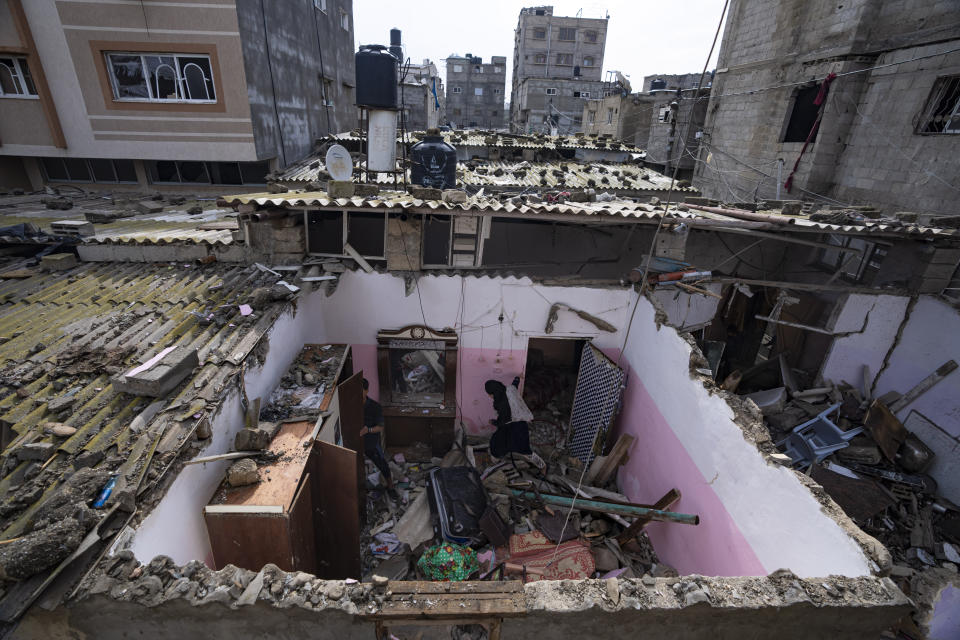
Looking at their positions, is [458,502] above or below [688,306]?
below

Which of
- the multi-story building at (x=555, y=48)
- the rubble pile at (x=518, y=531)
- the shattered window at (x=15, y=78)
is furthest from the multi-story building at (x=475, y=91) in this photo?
the rubble pile at (x=518, y=531)

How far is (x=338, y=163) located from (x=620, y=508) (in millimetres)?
8749

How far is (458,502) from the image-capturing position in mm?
8125

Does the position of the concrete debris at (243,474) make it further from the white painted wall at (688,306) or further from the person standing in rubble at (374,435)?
the white painted wall at (688,306)

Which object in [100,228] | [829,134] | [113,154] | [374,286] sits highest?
[829,134]

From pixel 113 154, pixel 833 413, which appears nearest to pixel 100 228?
pixel 113 154

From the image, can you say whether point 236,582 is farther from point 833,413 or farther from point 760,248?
point 760,248

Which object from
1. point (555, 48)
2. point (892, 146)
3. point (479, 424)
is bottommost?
point (479, 424)

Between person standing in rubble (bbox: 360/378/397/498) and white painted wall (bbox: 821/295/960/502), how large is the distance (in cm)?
996

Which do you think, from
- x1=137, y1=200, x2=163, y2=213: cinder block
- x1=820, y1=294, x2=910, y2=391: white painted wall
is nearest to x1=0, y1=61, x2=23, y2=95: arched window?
x1=137, y1=200, x2=163, y2=213: cinder block

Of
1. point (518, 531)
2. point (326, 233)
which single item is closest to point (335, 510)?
point (518, 531)

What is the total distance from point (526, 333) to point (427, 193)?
3.59 m

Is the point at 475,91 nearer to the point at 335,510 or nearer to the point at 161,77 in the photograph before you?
the point at 161,77

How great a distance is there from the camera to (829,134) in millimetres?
12336
